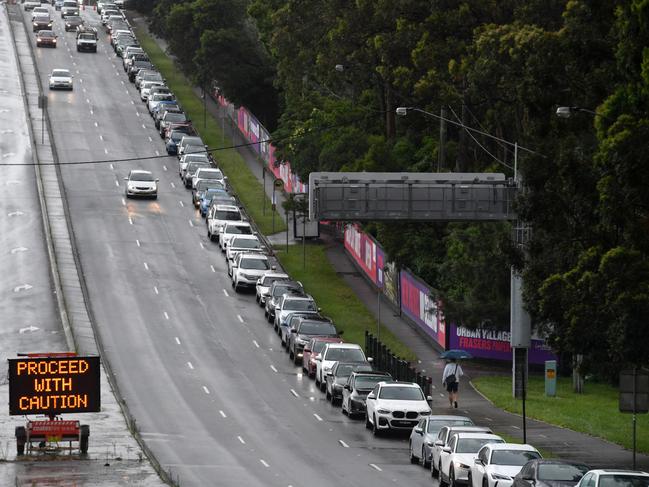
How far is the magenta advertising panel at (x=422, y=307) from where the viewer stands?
200ft

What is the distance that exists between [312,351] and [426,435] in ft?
55.4

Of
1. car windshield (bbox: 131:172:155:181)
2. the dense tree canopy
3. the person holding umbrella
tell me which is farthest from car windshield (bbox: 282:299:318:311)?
car windshield (bbox: 131:172:155:181)

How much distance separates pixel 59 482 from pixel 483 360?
25932mm

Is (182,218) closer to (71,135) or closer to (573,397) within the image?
(71,135)

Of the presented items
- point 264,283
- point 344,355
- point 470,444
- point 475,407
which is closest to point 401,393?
point 475,407

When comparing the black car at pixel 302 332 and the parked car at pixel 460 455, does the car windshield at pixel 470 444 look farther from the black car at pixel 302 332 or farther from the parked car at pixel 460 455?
the black car at pixel 302 332

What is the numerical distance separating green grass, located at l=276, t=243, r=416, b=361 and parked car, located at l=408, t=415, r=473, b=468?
60.0ft

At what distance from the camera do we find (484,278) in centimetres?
5825

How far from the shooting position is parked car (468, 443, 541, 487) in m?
34.4

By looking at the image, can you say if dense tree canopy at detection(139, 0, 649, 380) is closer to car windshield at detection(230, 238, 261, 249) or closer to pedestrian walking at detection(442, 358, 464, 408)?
pedestrian walking at detection(442, 358, 464, 408)

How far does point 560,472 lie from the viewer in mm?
32531

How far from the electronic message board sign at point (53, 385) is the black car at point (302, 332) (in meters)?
17.9

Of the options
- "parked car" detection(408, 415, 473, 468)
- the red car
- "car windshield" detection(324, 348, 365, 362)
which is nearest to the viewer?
"parked car" detection(408, 415, 473, 468)

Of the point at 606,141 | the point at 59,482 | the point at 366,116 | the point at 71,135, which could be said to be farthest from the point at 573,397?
the point at 71,135
